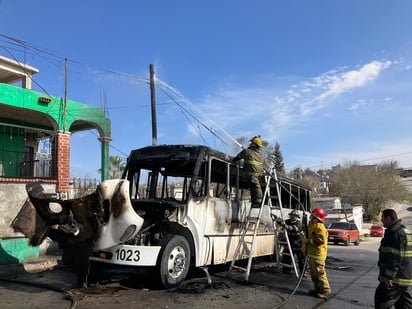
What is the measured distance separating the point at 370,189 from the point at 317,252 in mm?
57391

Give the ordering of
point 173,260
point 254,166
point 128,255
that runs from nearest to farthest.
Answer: point 128,255
point 173,260
point 254,166

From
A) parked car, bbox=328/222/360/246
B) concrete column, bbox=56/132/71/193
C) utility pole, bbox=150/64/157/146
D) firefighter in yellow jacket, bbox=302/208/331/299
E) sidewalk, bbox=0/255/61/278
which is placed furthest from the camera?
parked car, bbox=328/222/360/246

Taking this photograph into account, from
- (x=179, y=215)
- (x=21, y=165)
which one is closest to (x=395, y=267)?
(x=179, y=215)

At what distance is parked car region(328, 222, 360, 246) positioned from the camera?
2639 cm

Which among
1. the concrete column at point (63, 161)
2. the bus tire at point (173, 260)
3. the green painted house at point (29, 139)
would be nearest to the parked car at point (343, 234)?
the green painted house at point (29, 139)

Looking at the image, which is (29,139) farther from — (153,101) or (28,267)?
(28,267)

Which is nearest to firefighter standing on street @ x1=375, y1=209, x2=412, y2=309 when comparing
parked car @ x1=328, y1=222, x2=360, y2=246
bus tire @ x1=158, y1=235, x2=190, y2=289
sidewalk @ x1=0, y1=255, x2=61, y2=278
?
bus tire @ x1=158, y1=235, x2=190, y2=289

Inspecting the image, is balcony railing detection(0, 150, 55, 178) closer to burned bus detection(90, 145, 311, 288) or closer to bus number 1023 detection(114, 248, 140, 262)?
burned bus detection(90, 145, 311, 288)

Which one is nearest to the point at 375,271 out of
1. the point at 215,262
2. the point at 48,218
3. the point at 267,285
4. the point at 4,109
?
the point at 267,285

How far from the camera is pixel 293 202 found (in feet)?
42.7

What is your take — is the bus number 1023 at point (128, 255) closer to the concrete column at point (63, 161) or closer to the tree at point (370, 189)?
the concrete column at point (63, 161)

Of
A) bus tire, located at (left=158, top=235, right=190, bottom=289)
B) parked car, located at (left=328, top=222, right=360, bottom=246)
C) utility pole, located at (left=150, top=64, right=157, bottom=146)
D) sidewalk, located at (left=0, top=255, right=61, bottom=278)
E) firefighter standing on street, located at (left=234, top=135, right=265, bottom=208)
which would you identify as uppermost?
utility pole, located at (left=150, top=64, right=157, bottom=146)

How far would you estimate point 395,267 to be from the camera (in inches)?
192

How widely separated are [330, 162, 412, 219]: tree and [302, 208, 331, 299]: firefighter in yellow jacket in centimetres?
5646
